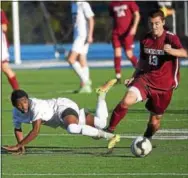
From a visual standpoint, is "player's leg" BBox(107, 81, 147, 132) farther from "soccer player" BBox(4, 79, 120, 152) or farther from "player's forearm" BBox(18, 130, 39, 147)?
"player's forearm" BBox(18, 130, 39, 147)

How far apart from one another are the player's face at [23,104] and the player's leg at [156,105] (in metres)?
1.53

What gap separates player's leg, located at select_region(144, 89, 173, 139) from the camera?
36.2ft

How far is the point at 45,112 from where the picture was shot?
10664 mm

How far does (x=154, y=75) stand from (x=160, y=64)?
148 millimetres

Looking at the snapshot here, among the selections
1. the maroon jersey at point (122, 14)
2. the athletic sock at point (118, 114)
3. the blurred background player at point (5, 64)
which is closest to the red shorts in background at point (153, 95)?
the athletic sock at point (118, 114)

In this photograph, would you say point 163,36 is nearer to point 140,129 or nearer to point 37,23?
point 140,129

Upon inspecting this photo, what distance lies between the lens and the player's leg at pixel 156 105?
36.2 ft

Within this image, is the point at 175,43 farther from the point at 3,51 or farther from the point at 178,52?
the point at 3,51

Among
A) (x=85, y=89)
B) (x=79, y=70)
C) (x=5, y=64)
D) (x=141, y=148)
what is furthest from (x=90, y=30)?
(x=141, y=148)

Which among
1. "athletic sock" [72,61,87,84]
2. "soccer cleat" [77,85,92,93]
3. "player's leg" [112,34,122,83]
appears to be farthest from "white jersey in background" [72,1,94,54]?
"player's leg" [112,34,122,83]

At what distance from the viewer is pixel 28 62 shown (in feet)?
103

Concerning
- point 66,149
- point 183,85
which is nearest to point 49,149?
point 66,149

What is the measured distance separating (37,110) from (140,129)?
2.61 m

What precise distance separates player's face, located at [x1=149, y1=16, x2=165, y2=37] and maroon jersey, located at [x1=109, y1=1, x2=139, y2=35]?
9347 mm
